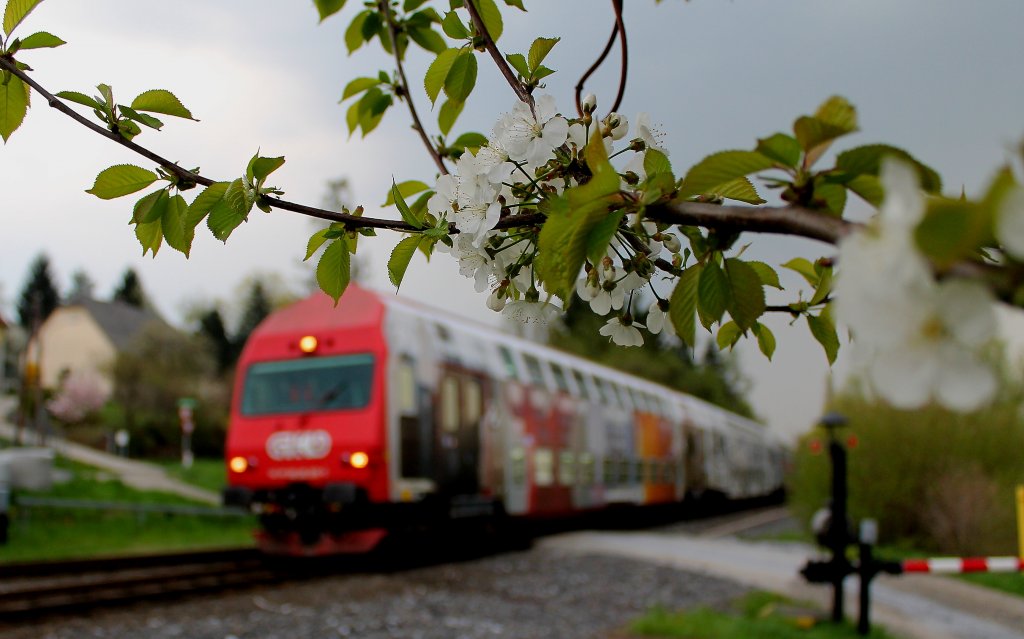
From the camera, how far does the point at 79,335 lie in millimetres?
59781

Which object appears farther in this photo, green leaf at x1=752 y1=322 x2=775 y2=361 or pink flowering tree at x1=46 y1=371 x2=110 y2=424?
pink flowering tree at x1=46 y1=371 x2=110 y2=424

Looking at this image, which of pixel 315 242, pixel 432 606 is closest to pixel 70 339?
pixel 432 606

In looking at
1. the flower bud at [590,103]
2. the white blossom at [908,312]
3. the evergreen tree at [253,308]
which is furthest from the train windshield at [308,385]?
the evergreen tree at [253,308]

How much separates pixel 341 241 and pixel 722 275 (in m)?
0.63

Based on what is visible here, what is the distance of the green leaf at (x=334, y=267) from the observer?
148 cm

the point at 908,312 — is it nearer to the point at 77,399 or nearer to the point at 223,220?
the point at 223,220

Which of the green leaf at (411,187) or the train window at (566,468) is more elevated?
the green leaf at (411,187)

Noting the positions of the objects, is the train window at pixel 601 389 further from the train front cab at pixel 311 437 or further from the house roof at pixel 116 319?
the house roof at pixel 116 319

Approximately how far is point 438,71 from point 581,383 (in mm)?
14711

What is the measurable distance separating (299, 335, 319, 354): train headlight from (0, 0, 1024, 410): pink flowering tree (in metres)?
9.46

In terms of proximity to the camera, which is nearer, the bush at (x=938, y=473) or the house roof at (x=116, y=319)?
the bush at (x=938, y=473)

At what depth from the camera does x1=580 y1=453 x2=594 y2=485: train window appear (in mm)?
15461

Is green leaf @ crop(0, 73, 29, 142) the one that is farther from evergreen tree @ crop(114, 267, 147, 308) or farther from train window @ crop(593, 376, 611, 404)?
evergreen tree @ crop(114, 267, 147, 308)

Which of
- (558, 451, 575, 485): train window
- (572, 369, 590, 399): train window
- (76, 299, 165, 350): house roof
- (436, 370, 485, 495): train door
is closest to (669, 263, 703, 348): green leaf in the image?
(436, 370, 485, 495): train door
